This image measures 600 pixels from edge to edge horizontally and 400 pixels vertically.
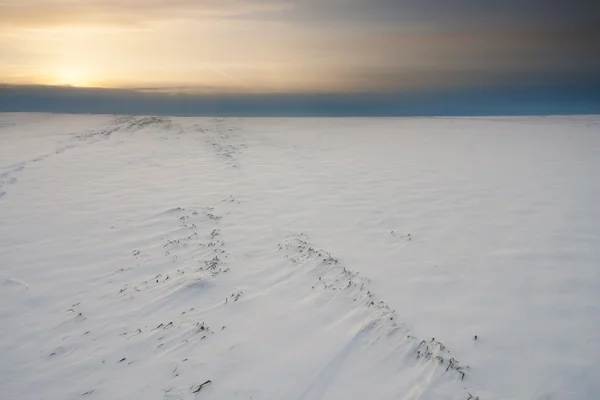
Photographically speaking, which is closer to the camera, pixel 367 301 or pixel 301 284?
pixel 367 301

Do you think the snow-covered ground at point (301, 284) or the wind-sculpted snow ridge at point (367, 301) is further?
the wind-sculpted snow ridge at point (367, 301)

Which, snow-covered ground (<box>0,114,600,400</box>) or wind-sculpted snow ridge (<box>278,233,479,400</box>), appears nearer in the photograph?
snow-covered ground (<box>0,114,600,400</box>)

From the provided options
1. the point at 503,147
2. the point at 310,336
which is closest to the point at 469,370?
the point at 310,336

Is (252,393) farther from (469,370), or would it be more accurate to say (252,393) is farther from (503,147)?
(503,147)
